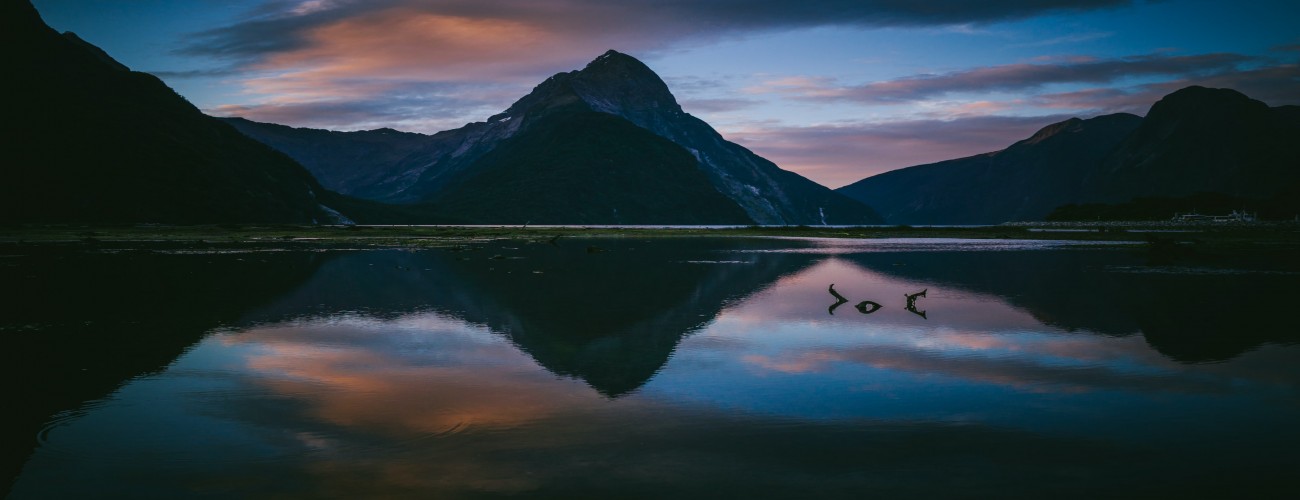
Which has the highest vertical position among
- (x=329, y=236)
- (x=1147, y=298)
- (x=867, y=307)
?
(x=329, y=236)

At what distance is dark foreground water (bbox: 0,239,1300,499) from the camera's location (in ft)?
36.5

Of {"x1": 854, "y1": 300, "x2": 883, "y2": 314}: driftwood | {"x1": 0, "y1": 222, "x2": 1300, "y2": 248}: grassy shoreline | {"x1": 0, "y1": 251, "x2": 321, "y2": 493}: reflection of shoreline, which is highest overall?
{"x1": 0, "y1": 222, "x2": 1300, "y2": 248}: grassy shoreline

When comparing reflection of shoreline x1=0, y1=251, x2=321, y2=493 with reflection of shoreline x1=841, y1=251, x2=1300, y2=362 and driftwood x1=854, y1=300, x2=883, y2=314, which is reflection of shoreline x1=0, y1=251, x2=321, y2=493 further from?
reflection of shoreline x1=841, y1=251, x2=1300, y2=362

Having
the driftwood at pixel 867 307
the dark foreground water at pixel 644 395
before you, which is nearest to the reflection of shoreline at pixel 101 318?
the dark foreground water at pixel 644 395

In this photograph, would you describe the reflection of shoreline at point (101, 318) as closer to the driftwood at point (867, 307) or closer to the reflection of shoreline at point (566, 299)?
the reflection of shoreline at point (566, 299)

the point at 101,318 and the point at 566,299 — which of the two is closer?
the point at 101,318

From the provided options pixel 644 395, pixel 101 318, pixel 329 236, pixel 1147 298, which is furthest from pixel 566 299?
pixel 329 236

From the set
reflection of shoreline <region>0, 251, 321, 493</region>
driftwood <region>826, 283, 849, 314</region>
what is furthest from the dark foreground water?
driftwood <region>826, 283, 849, 314</region>

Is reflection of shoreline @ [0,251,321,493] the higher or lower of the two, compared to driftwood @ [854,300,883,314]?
higher

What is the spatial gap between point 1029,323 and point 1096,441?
1726cm

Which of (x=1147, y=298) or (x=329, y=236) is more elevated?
(x=329, y=236)

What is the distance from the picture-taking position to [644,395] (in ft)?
54.6

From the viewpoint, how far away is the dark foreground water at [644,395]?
1112 cm

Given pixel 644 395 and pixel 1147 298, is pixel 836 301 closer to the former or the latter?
pixel 1147 298
